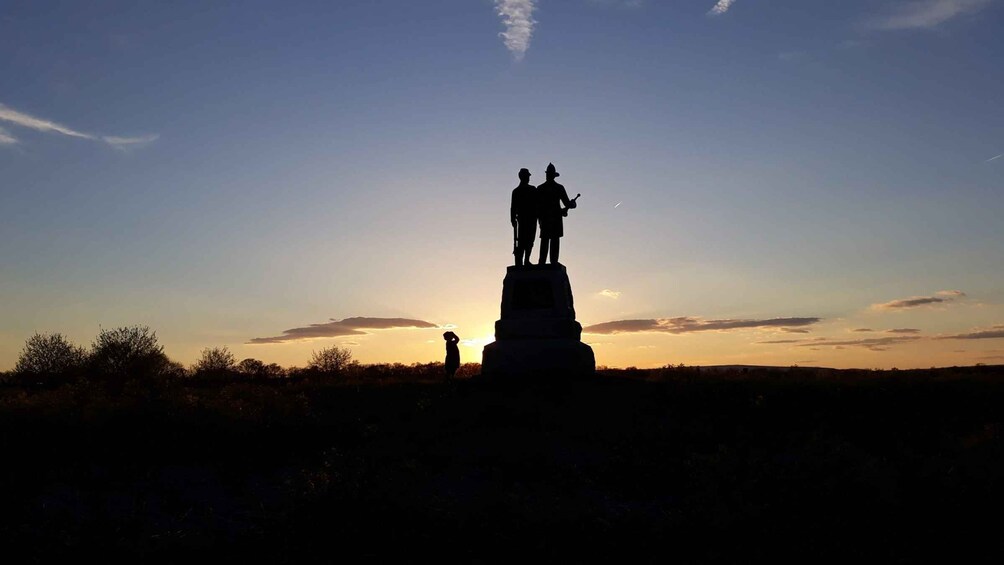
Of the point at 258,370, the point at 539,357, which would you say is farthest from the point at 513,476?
the point at 258,370

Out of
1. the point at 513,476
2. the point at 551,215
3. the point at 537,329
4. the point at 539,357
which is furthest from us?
the point at 551,215

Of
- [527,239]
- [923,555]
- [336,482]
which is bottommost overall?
[923,555]

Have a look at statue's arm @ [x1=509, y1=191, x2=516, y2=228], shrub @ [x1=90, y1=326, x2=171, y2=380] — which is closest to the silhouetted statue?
statue's arm @ [x1=509, y1=191, x2=516, y2=228]

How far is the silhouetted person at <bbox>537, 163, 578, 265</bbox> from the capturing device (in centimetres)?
1992

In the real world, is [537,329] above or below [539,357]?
above

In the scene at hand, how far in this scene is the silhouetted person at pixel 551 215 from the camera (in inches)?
784

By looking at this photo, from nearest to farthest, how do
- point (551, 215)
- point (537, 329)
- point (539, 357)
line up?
1. point (539, 357)
2. point (537, 329)
3. point (551, 215)

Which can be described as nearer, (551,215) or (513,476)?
(513,476)

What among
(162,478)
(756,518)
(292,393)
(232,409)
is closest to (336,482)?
(162,478)

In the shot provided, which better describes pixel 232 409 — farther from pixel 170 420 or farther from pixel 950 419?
pixel 950 419

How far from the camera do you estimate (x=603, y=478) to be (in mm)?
8750

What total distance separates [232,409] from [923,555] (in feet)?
32.8

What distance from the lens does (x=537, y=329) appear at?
18078 millimetres

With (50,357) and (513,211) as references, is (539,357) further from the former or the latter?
(50,357)
